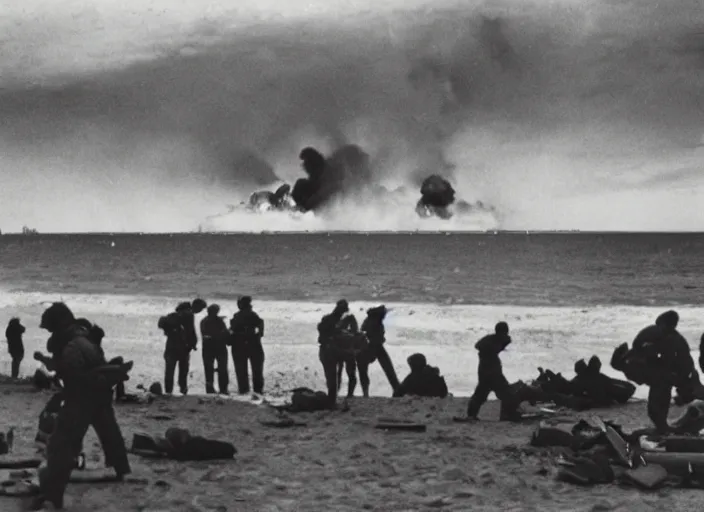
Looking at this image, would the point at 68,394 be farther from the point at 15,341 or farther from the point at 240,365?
the point at 15,341

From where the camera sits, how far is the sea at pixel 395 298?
22.5 metres

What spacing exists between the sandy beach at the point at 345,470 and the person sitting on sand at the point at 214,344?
241 centimetres

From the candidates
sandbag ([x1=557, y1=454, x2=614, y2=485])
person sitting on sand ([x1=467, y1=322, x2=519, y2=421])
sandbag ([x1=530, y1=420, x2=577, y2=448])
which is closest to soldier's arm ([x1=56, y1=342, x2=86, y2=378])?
sandbag ([x1=557, y1=454, x2=614, y2=485])

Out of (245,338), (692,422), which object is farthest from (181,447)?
(692,422)

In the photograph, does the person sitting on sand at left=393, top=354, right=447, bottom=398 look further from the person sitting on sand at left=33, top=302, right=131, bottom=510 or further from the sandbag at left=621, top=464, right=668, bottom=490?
the person sitting on sand at left=33, top=302, right=131, bottom=510

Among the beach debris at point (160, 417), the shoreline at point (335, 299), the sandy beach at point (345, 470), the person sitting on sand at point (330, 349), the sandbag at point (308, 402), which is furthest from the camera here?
the shoreline at point (335, 299)

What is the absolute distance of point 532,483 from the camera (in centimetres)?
855

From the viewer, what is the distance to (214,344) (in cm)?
1515

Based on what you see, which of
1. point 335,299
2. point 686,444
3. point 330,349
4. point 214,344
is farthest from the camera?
point 335,299

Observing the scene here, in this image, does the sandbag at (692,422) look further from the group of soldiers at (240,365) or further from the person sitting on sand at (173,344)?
the person sitting on sand at (173,344)

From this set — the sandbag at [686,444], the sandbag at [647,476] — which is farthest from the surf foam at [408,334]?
the sandbag at [647,476]

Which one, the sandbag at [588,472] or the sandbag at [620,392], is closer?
the sandbag at [588,472]

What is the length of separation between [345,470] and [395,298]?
43832 millimetres

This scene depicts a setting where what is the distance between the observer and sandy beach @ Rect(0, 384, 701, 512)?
7.82 m
